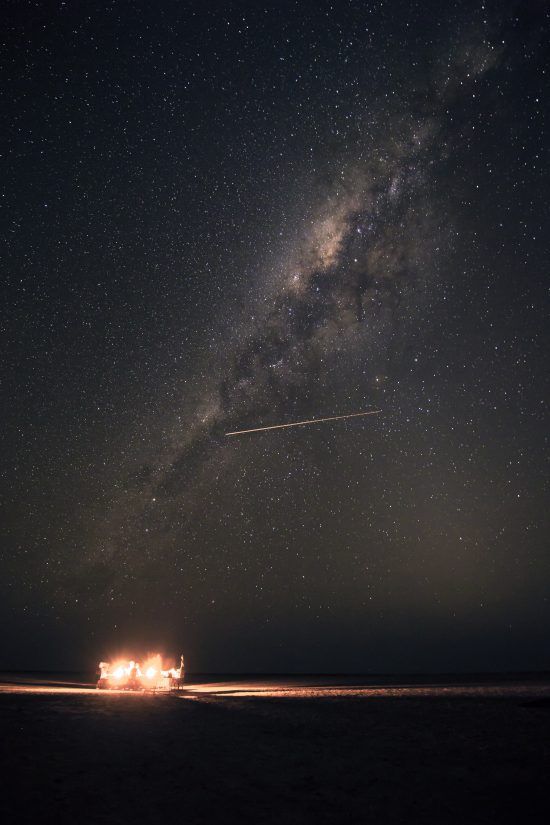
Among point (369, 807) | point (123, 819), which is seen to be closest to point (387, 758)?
point (369, 807)

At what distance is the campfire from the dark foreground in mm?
11969

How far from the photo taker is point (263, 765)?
341 inches

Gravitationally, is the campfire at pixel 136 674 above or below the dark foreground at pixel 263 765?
above

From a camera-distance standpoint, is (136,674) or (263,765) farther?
(136,674)

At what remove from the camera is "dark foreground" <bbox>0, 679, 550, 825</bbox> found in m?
6.84

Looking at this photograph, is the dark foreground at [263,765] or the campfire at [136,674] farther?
the campfire at [136,674]

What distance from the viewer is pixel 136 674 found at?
2448cm

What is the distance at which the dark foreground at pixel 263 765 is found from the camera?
6.84 metres

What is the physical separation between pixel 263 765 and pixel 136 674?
58.1ft

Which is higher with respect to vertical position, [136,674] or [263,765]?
[136,674]

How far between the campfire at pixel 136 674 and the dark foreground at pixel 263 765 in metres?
12.0

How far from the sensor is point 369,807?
7.18 m

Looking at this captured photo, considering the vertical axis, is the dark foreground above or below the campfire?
below

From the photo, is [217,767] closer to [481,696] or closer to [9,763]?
[9,763]
